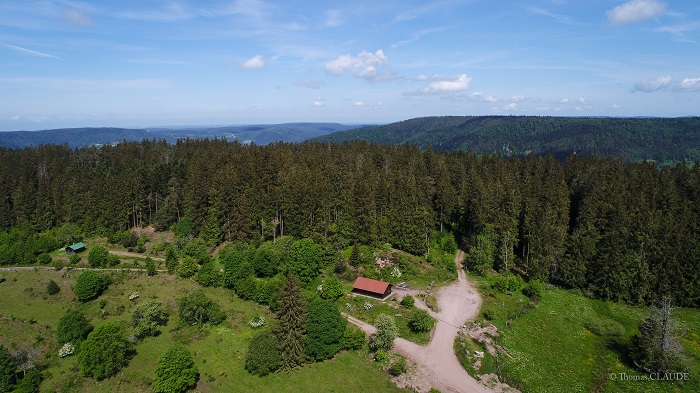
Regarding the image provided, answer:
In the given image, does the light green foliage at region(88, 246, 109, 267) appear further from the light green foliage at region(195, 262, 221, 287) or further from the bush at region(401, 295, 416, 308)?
the bush at region(401, 295, 416, 308)

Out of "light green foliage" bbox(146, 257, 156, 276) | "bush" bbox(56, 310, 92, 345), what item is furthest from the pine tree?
"light green foliage" bbox(146, 257, 156, 276)

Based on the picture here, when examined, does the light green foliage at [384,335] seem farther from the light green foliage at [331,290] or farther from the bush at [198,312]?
the bush at [198,312]

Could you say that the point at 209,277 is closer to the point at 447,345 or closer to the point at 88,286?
the point at 88,286

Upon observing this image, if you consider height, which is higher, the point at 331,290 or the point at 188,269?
the point at 188,269

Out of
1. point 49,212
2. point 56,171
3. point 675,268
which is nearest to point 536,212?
point 675,268

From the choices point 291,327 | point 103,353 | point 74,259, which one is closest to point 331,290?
point 291,327
